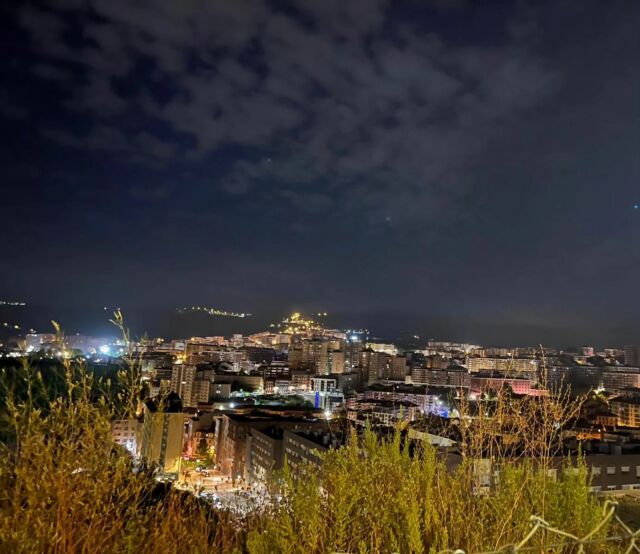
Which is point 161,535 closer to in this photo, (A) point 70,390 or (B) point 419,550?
(A) point 70,390

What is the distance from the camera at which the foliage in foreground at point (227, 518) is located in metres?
1.18

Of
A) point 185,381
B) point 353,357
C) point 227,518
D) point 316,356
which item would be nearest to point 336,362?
point 353,357

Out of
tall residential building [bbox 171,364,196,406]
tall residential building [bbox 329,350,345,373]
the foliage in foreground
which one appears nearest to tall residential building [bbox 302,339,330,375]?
tall residential building [bbox 329,350,345,373]

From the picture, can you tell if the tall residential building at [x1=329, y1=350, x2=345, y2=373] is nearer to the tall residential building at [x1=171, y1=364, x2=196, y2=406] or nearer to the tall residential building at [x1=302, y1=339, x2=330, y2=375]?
the tall residential building at [x1=302, y1=339, x2=330, y2=375]

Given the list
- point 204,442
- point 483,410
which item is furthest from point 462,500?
point 204,442

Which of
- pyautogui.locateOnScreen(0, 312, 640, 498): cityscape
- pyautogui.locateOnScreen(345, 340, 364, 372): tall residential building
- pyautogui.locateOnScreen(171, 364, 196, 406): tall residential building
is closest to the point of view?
pyautogui.locateOnScreen(0, 312, 640, 498): cityscape

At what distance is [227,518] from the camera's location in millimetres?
1635

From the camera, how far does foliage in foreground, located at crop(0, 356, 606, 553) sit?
3.88 ft

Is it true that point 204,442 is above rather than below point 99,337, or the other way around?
below

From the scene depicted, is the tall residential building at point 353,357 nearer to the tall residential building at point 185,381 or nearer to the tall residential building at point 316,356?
the tall residential building at point 316,356

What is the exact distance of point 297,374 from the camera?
4031cm

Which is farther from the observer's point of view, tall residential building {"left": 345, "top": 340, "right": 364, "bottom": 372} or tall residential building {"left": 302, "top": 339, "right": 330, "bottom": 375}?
tall residential building {"left": 345, "top": 340, "right": 364, "bottom": 372}

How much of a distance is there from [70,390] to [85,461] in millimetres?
243

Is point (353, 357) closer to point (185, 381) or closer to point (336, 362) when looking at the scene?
point (336, 362)
